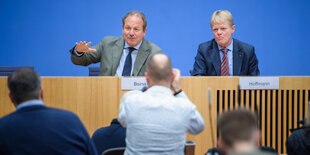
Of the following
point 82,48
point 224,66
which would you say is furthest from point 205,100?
point 82,48

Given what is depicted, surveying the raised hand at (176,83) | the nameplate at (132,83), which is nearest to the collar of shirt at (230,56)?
the nameplate at (132,83)

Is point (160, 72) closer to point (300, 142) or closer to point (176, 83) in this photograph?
point (176, 83)

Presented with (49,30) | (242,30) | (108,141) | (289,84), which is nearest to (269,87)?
(289,84)

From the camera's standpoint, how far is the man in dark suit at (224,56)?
130 inches

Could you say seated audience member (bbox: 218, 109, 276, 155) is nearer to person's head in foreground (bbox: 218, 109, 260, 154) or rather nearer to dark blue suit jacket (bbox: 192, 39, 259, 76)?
person's head in foreground (bbox: 218, 109, 260, 154)

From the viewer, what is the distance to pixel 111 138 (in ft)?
7.43

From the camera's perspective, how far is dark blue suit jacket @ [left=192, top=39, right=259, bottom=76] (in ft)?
10.8

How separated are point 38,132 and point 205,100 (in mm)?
1500

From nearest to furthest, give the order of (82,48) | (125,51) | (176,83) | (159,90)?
(159,90)
(176,83)
(82,48)
(125,51)

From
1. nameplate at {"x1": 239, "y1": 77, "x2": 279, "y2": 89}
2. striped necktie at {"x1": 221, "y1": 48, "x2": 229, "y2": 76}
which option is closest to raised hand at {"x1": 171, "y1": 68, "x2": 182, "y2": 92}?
nameplate at {"x1": 239, "y1": 77, "x2": 279, "y2": 89}

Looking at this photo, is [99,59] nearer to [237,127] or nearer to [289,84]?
[289,84]

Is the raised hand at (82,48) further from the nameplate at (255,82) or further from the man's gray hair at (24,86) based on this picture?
the man's gray hair at (24,86)

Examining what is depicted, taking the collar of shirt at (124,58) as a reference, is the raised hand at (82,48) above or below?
above

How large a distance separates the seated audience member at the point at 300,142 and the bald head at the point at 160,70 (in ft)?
2.71
